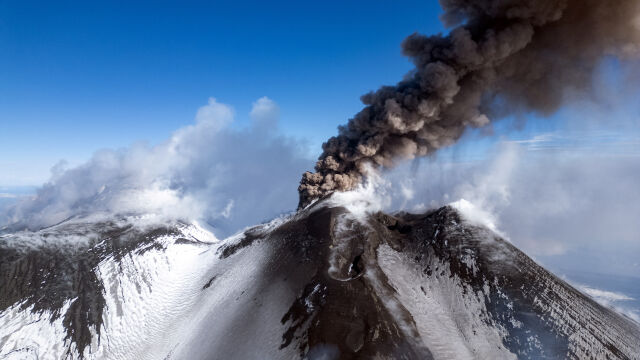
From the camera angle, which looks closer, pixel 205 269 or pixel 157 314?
pixel 157 314

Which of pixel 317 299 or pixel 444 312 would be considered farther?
pixel 444 312

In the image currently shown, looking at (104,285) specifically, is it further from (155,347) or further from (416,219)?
(416,219)

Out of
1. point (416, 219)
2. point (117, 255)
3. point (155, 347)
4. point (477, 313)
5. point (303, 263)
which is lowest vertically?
point (155, 347)

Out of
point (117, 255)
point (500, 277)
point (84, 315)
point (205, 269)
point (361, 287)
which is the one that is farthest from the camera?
point (117, 255)

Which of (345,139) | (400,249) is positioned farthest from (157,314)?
(345,139)

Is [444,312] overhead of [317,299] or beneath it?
beneath

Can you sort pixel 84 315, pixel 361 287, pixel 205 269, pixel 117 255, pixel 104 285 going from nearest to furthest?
1. pixel 361 287
2. pixel 84 315
3. pixel 104 285
4. pixel 205 269
5. pixel 117 255

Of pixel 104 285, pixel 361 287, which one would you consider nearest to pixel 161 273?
pixel 104 285

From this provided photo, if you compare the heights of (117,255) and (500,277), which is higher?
(117,255)
